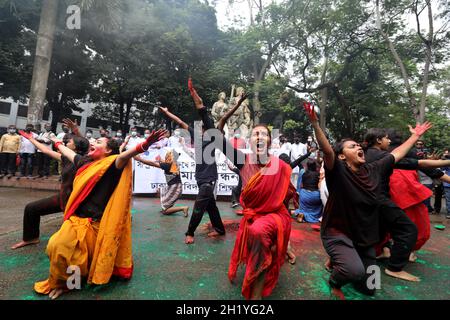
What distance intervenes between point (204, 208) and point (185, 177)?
12.6 ft

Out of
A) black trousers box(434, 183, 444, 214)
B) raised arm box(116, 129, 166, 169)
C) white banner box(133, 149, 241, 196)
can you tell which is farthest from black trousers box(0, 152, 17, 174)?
black trousers box(434, 183, 444, 214)

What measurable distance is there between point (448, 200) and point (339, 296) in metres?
6.16

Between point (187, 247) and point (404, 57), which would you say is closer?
point (187, 247)

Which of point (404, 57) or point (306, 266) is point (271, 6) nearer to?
point (404, 57)

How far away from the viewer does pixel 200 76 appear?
18734 millimetres

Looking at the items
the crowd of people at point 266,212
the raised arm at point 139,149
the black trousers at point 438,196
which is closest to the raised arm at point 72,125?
the crowd of people at point 266,212

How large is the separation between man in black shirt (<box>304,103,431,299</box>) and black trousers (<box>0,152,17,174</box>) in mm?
9444

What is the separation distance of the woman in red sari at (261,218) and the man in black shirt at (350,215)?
0.43 m

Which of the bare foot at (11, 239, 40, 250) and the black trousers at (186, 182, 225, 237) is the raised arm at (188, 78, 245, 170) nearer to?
the black trousers at (186, 182, 225, 237)

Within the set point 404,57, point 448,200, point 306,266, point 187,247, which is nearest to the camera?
point 306,266

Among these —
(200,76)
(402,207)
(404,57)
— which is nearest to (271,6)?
(200,76)

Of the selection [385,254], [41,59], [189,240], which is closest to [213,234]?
[189,240]

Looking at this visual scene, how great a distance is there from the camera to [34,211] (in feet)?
11.0

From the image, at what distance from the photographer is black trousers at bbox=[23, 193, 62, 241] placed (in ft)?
11.0
